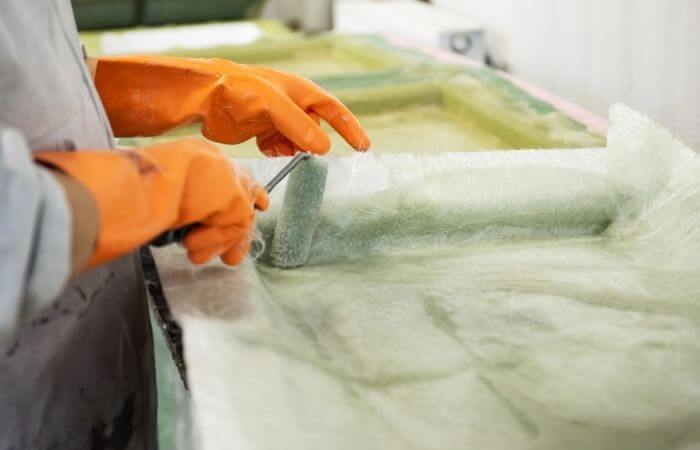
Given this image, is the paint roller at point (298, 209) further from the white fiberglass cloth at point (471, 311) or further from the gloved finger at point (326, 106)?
the gloved finger at point (326, 106)

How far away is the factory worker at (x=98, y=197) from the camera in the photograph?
0.78 meters

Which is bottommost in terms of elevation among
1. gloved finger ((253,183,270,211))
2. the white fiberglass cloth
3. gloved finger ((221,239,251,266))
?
the white fiberglass cloth

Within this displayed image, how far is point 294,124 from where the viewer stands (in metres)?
1.40

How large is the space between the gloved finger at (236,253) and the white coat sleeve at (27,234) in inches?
12.8

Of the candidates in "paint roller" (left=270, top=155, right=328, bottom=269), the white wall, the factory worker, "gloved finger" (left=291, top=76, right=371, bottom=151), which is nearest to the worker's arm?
the factory worker

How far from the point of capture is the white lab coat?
2.50 ft

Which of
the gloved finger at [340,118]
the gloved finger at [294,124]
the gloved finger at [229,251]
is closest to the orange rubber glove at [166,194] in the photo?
the gloved finger at [229,251]

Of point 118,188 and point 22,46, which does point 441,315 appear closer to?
point 118,188

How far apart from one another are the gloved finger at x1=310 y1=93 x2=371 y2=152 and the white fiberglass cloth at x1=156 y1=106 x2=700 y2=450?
12cm

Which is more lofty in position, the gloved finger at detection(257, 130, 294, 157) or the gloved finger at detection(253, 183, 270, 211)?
the gloved finger at detection(253, 183, 270, 211)

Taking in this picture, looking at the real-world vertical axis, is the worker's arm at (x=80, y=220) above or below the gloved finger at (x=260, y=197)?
above

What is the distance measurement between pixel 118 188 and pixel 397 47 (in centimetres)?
239

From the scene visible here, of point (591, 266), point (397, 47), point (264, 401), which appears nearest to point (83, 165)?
point (264, 401)

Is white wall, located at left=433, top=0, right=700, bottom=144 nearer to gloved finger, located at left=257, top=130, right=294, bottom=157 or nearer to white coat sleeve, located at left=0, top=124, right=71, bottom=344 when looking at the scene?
gloved finger, located at left=257, top=130, right=294, bottom=157
